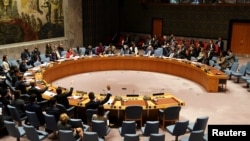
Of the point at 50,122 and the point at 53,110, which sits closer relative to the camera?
the point at 50,122

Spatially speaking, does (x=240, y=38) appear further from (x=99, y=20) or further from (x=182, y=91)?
(x=99, y=20)

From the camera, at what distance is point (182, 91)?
12367mm

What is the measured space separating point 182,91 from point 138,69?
4374 mm

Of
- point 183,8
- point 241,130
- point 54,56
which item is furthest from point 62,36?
point 241,130

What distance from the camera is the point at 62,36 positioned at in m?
19.8

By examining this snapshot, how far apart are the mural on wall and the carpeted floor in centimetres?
459

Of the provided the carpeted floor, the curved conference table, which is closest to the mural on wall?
the curved conference table

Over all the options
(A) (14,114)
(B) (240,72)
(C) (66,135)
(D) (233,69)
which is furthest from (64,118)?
(D) (233,69)

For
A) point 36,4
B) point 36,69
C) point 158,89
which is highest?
point 36,4

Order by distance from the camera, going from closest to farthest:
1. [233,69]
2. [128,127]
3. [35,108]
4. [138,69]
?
[128,127]
[35,108]
[233,69]
[138,69]

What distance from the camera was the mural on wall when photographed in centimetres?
1570

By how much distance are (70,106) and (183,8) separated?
1539cm

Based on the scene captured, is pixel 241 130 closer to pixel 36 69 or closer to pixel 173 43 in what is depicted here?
pixel 36 69

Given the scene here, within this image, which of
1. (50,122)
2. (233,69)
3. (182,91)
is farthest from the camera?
(233,69)
